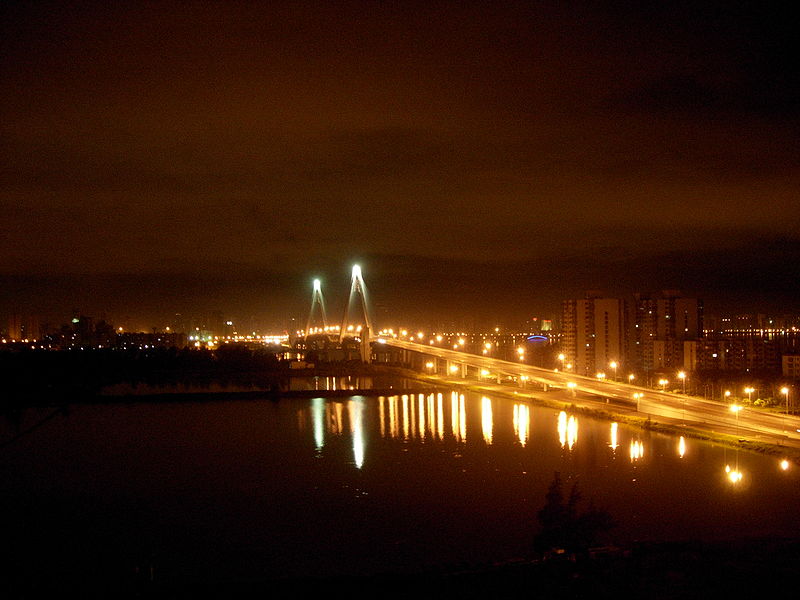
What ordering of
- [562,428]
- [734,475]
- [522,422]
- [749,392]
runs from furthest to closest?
[749,392], [522,422], [562,428], [734,475]

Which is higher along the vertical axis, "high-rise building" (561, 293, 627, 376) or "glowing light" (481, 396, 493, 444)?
"high-rise building" (561, 293, 627, 376)

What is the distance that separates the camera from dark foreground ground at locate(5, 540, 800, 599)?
303cm

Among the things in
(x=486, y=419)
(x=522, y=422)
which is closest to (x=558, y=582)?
(x=522, y=422)

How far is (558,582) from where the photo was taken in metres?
3.09

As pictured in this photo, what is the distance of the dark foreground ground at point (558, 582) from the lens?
9.94 ft

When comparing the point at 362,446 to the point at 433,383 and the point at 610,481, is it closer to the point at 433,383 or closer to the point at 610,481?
the point at 610,481

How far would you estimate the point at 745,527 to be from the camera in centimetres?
399

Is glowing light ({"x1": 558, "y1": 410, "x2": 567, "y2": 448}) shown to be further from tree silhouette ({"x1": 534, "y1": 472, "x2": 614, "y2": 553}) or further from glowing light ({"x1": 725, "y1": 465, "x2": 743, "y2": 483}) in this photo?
tree silhouette ({"x1": 534, "y1": 472, "x2": 614, "y2": 553})

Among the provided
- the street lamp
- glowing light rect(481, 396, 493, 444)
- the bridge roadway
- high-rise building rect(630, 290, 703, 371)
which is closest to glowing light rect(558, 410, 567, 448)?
the bridge roadway

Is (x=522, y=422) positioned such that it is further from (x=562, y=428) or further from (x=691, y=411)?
(x=691, y=411)

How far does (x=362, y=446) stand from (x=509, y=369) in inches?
201

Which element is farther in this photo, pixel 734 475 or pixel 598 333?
pixel 598 333

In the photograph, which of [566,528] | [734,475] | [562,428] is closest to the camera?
[566,528]

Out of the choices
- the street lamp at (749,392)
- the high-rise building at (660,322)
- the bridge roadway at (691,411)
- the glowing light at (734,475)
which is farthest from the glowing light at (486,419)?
the high-rise building at (660,322)
